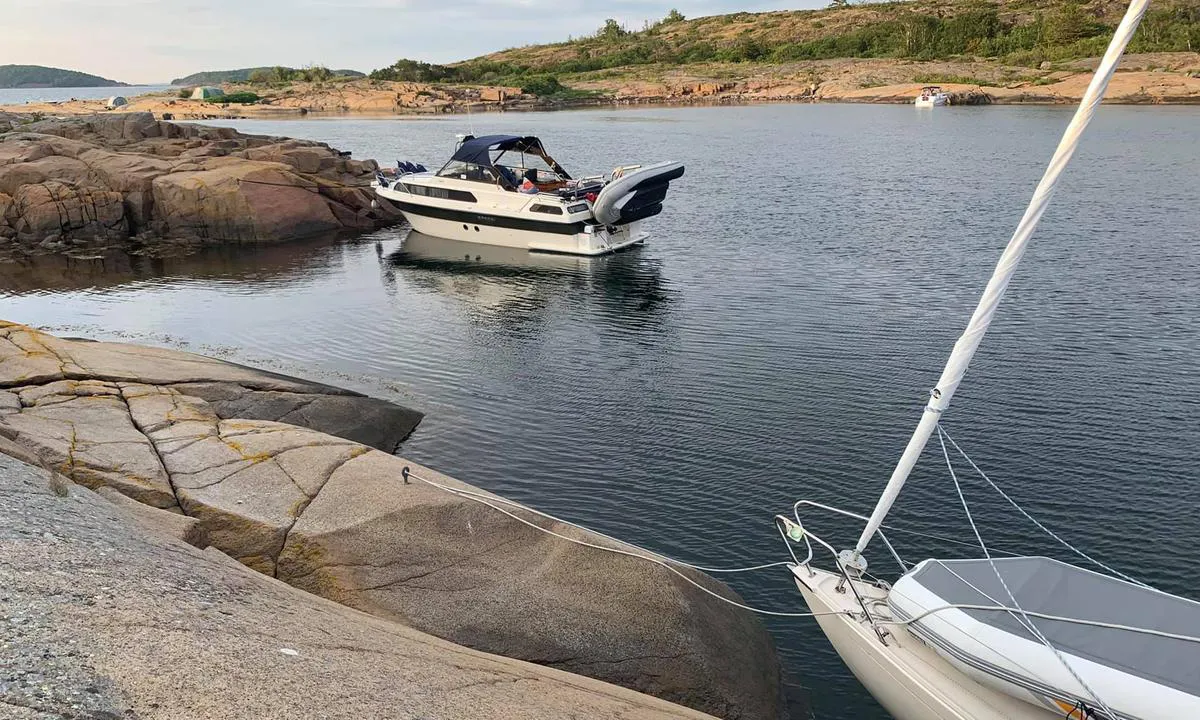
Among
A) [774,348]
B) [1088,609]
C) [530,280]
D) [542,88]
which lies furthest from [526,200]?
[542,88]

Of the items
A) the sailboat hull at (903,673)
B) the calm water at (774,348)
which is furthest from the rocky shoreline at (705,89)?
the sailboat hull at (903,673)

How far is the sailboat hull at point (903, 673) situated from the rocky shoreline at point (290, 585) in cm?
122

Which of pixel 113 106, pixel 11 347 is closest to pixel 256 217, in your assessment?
pixel 11 347

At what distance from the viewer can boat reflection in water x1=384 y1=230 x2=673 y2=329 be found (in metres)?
31.2

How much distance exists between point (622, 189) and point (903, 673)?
29.9 meters

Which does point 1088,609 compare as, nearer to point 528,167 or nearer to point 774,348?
point 774,348

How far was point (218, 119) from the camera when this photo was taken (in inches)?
5049

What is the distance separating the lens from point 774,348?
25.0m

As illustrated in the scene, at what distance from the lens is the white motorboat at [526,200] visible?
38.8 meters

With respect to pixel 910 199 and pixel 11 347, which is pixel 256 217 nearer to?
pixel 11 347

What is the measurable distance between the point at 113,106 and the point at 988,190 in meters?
133

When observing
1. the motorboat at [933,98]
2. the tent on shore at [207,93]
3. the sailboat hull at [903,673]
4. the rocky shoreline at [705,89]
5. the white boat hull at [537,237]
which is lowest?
the sailboat hull at [903,673]

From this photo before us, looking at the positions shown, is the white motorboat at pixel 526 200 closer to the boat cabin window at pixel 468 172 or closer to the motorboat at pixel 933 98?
the boat cabin window at pixel 468 172

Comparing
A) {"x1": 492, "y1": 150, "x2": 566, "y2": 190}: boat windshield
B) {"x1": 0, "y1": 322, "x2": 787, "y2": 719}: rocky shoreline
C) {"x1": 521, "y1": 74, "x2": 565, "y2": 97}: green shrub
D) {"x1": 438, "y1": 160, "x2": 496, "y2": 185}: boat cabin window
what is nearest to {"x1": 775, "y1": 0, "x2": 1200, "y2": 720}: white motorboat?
{"x1": 0, "y1": 322, "x2": 787, "y2": 719}: rocky shoreline
